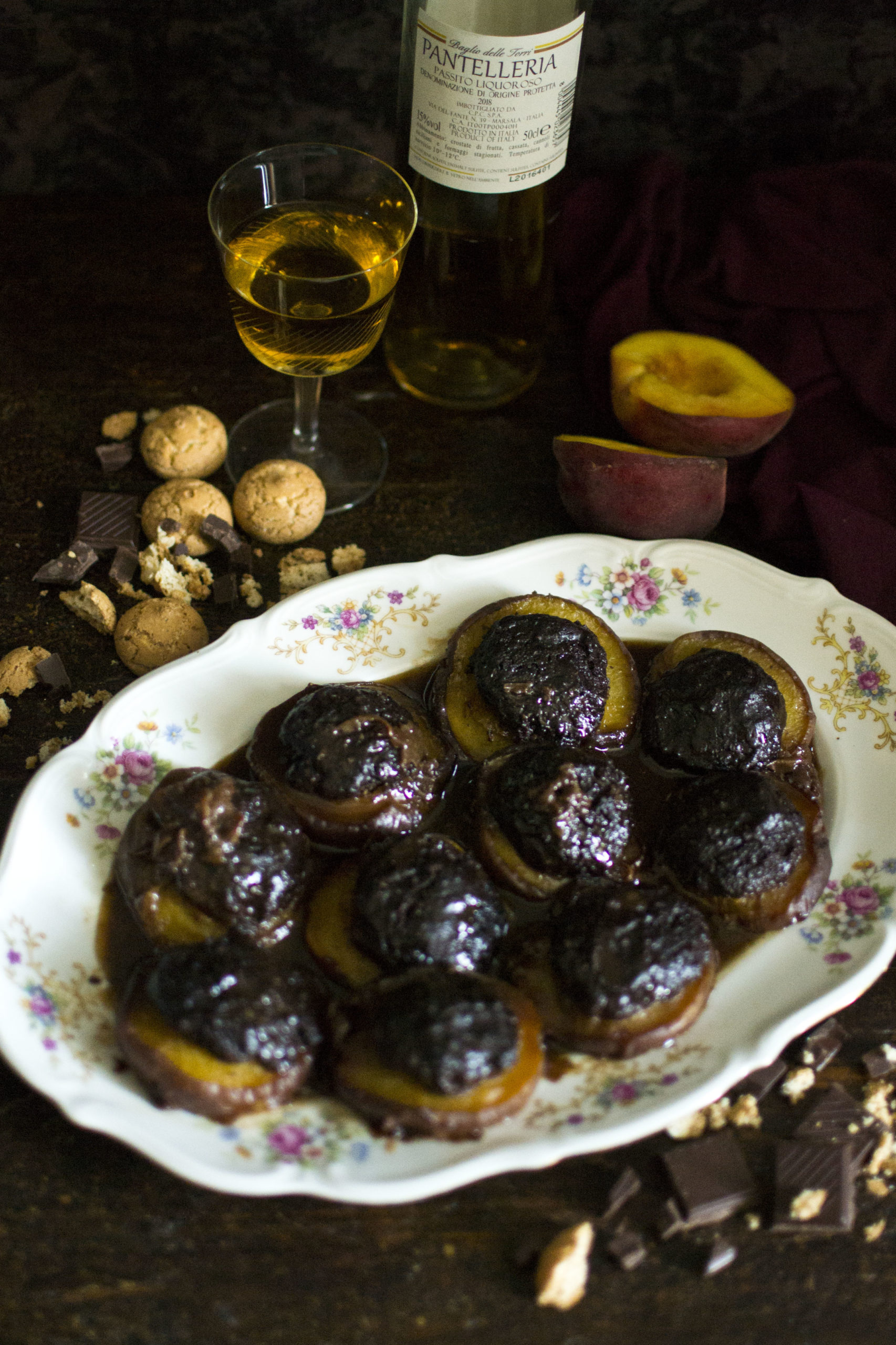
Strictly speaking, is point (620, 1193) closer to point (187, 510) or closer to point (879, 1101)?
point (879, 1101)

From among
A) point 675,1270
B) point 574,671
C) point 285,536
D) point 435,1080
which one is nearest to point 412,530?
point 285,536

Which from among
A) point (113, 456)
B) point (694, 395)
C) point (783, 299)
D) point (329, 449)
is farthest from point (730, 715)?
point (113, 456)

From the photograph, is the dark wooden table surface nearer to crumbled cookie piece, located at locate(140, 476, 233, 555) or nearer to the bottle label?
crumbled cookie piece, located at locate(140, 476, 233, 555)

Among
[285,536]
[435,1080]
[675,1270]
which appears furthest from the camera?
[285,536]

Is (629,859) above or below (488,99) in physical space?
below

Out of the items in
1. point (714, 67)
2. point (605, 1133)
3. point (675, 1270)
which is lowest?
point (675, 1270)

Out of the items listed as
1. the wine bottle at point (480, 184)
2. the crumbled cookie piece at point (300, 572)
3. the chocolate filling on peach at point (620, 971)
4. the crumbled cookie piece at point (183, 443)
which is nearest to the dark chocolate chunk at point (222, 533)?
the crumbled cookie piece at point (300, 572)

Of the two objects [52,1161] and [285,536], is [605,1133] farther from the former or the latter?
[285,536]

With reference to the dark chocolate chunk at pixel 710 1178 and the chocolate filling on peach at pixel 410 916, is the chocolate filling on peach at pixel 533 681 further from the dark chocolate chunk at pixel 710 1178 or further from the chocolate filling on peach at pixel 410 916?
the dark chocolate chunk at pixel 710 1178

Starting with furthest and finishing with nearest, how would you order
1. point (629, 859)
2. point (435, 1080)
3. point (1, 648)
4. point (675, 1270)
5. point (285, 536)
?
1. point (285, 536)
2. point (1, 648)
3. point (629, 859)
4. point (675, 1270)
5. point (435, 1080)
